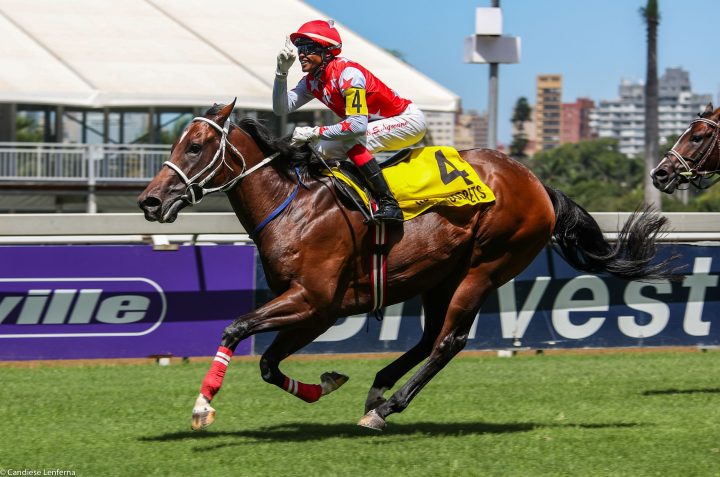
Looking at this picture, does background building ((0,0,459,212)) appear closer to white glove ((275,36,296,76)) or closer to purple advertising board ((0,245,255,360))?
purple advertising board ((0,245,255,360))

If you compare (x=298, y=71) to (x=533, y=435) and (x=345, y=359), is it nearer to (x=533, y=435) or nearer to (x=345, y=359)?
(x=345, y=359)

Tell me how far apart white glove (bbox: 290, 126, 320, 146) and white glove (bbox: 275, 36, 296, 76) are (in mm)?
360

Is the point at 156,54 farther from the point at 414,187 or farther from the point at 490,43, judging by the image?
the point at 414,187

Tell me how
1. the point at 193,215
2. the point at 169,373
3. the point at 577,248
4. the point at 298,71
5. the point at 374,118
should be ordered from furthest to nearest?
the point at 298,71
the point at 193,215
the point at 169,373
the point at 577,248
the point at 374,118

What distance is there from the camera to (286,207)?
23.1 ft

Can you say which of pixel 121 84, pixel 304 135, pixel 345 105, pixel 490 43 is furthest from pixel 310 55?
pixel 121 84

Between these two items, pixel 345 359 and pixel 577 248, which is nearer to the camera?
pixel 577 248

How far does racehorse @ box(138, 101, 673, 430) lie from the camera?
6832 mm

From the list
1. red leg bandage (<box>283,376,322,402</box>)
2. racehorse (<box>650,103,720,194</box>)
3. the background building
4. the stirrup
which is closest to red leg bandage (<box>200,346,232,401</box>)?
red leg bandage (<box>283,376,322,402</box>)

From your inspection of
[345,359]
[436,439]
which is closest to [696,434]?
[436,439]

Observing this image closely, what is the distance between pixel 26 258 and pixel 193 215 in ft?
4.75

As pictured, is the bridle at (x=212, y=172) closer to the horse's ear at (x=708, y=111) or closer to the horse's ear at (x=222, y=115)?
the horse's ear at (x=222, y=115)

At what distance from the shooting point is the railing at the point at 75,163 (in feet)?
82.6

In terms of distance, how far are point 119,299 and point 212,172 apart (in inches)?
146
